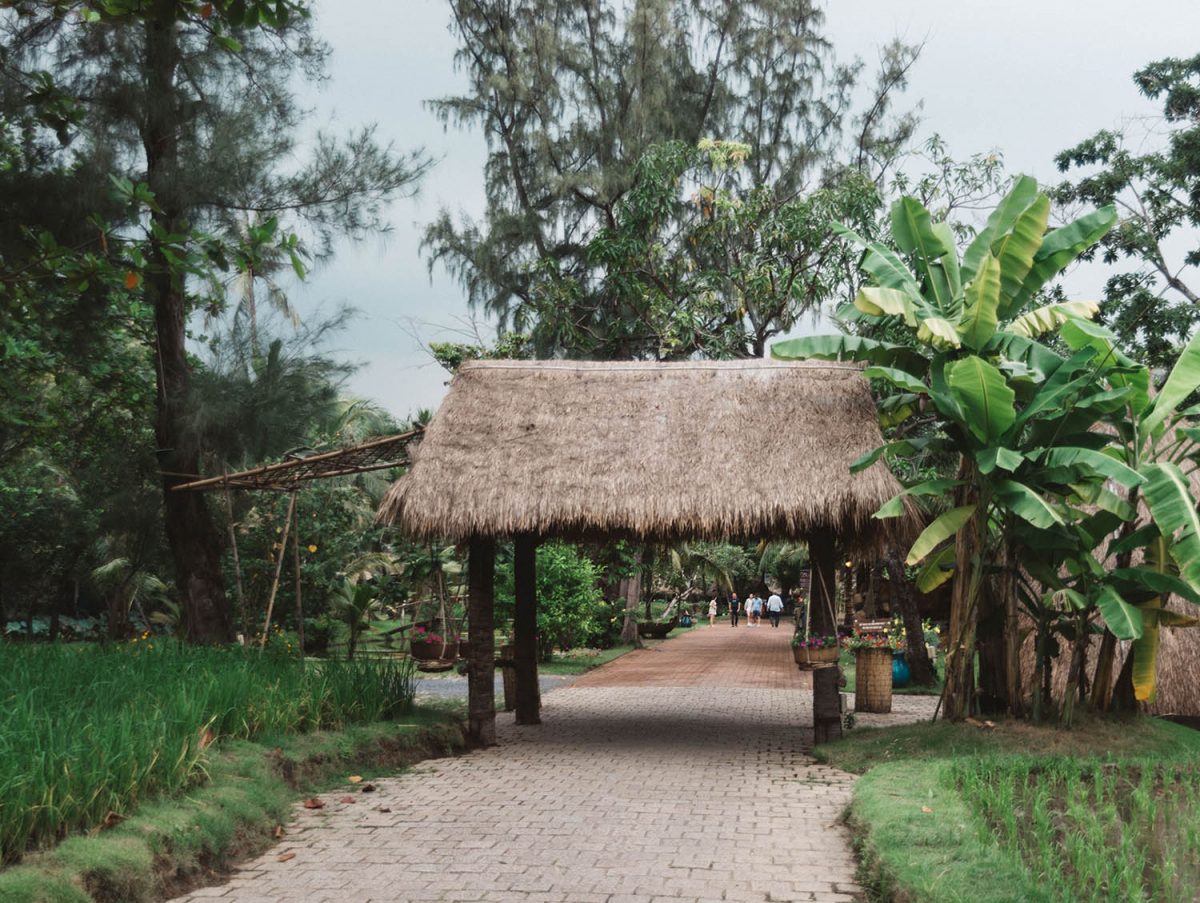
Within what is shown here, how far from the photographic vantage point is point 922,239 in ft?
32.0

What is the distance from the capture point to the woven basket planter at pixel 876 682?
43.2 feet

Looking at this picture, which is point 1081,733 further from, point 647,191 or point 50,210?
point 647,191

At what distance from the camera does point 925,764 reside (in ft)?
26.1

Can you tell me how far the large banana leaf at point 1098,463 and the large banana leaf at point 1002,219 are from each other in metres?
1.92

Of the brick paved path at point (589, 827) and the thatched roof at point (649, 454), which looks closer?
the brick paved path at point (589, 827)

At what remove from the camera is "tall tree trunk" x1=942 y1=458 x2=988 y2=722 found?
30.3 ft

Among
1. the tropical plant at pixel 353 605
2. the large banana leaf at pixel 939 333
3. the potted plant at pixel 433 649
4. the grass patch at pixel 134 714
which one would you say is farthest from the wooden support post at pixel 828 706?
the tropical plant at pixel 353 605

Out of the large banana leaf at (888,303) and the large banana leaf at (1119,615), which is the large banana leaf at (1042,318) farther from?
the large banana leaf at (1119,615)

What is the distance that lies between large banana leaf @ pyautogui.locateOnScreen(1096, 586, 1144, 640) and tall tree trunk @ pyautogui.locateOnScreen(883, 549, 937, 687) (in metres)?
7.19

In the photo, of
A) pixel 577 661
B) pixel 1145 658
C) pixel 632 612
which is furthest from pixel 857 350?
pixel 632 612

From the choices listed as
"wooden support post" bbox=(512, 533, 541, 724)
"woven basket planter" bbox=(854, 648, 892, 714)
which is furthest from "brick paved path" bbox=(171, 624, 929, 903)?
"woven basket planter" bbox=(854, 648, 892, 714)

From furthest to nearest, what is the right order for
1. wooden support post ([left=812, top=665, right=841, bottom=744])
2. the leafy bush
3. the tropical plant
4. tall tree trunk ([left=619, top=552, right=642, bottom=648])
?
tall tree trunk ([left=619, top=552, right=642, bottom=648]) < the leafy bush < the tropical plant < wooden support post ([left=812, top=665, right=841, bottom=744])

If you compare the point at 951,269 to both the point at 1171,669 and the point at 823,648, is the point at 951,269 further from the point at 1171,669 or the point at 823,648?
the point at 1171,669

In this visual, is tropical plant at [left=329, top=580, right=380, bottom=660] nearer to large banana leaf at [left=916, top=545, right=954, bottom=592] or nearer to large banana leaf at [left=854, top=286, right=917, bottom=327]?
large banana leaf at [left=916, top=545, right=954, bottom=592]
